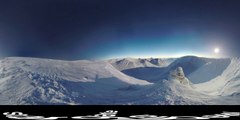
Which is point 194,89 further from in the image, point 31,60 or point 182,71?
point 31,60

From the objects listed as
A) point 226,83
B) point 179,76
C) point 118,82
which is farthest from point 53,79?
point 226,83

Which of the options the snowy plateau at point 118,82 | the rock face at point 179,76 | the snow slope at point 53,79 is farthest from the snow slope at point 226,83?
the snow slope at point 53,79

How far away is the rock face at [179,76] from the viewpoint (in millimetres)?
28453

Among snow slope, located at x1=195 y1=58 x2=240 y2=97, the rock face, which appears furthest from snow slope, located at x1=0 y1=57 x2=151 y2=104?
snow slope, located at x1=195 y1=58 x2=240 y2=97

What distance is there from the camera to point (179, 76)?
2895 cm

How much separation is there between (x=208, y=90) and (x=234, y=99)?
199 cm

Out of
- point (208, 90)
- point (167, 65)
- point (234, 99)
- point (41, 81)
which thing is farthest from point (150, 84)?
point (41, 81)

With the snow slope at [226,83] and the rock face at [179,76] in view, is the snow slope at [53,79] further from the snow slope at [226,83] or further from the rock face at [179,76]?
the snow slope at [226,83]

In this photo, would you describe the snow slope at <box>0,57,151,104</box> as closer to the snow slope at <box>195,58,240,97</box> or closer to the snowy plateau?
the snowy plateau

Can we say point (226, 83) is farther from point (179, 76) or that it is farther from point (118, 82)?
point (118, 82)

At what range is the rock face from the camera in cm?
2845

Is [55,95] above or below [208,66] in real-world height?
below

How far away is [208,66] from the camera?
94.4ft

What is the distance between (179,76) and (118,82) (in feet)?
14.9
